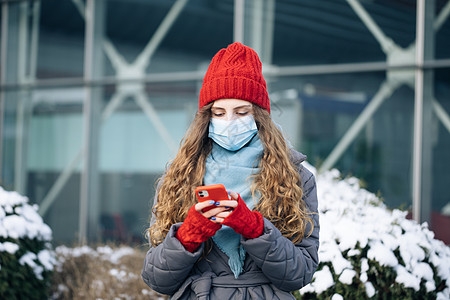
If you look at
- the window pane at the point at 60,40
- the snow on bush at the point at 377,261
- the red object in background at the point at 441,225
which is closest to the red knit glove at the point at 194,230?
the snow on bush at the point at 377,261

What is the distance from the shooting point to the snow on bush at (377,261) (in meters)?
2.93

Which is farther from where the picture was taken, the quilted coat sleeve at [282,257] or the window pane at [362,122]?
the window pane at [362,122]

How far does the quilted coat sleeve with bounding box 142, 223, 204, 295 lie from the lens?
171 cm

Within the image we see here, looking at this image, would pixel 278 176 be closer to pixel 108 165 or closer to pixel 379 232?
pixel 379 232

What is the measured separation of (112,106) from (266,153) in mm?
5556

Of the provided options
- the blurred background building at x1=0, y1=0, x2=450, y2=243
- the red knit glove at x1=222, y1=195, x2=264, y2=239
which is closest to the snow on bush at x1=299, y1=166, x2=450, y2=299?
the red knit glove at x1=222, y1=195, x2=264, y2=239

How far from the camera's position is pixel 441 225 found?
5477mm

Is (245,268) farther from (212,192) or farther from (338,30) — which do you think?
(338,30)

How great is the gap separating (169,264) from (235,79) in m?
0.68

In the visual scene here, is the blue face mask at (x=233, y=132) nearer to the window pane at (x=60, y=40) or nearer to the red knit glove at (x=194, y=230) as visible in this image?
the red knit glove at (x=194, y=230)

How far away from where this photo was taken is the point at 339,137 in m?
5.96

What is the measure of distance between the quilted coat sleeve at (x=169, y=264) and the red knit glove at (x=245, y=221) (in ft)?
0.57

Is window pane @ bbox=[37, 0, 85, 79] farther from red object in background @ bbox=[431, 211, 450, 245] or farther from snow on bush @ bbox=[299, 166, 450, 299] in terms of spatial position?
snow on bush @ bbox=[299, 166, 450, 299]

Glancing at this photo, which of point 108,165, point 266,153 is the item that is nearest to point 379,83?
point 108,165
